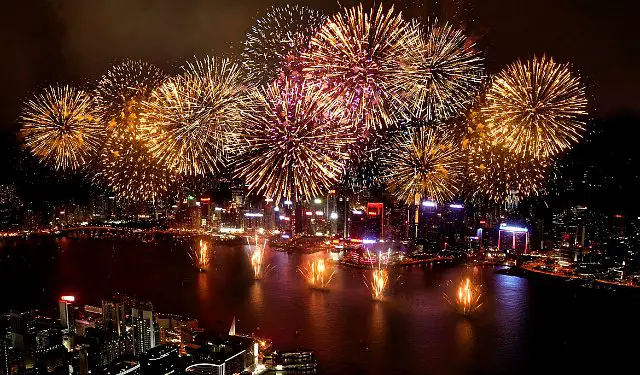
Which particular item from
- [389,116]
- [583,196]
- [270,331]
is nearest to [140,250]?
[270,331]

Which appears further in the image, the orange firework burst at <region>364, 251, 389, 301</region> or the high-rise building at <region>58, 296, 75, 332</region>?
the orange firework burst at <region>364, 251, 389, 301</region>

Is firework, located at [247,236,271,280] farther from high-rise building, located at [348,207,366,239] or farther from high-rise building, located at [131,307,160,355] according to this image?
high-rise building, located at [131,307,160,355]

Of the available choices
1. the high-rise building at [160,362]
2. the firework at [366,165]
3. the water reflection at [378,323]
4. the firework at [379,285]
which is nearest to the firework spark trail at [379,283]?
the firework at [379,285]

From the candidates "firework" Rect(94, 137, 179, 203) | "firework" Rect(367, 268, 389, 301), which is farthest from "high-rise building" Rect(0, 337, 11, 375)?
"firework" Rect(367, 268, 389, 301)

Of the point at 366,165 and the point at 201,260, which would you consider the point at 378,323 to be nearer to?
the point at 366,165

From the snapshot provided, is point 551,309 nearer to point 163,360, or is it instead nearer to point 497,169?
point 497,169
